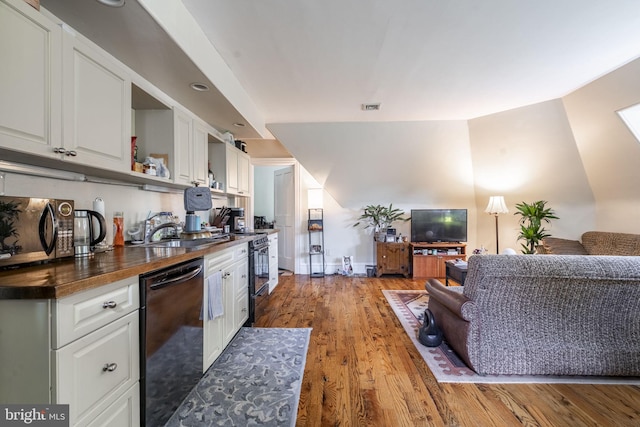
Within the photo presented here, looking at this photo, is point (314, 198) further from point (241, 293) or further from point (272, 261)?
point (241, 293)

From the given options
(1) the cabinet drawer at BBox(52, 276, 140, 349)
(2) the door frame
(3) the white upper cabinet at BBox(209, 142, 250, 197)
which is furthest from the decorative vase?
(2) the door frame

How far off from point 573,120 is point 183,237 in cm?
462

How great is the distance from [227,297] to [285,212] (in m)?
3.34

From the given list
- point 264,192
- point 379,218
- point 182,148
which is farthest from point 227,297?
point 264,192

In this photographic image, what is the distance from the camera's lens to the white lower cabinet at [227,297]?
182 centimetres

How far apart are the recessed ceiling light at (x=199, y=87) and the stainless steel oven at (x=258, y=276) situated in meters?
1.45

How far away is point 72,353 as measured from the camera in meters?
0.89

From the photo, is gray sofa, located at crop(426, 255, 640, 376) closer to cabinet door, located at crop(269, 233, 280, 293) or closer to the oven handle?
the oven handle

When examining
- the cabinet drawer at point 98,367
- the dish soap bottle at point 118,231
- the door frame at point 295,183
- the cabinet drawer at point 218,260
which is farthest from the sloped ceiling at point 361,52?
the cabinet drawer at point 98,367

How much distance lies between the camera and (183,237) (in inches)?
93.0

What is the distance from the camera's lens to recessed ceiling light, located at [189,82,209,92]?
6.77ft

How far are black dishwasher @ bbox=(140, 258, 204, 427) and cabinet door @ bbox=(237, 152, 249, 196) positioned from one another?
6.56 ft

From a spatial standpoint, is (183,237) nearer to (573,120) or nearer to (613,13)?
(613,13)

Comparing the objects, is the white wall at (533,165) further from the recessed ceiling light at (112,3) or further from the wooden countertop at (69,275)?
the wooden countertop at (69,275)
